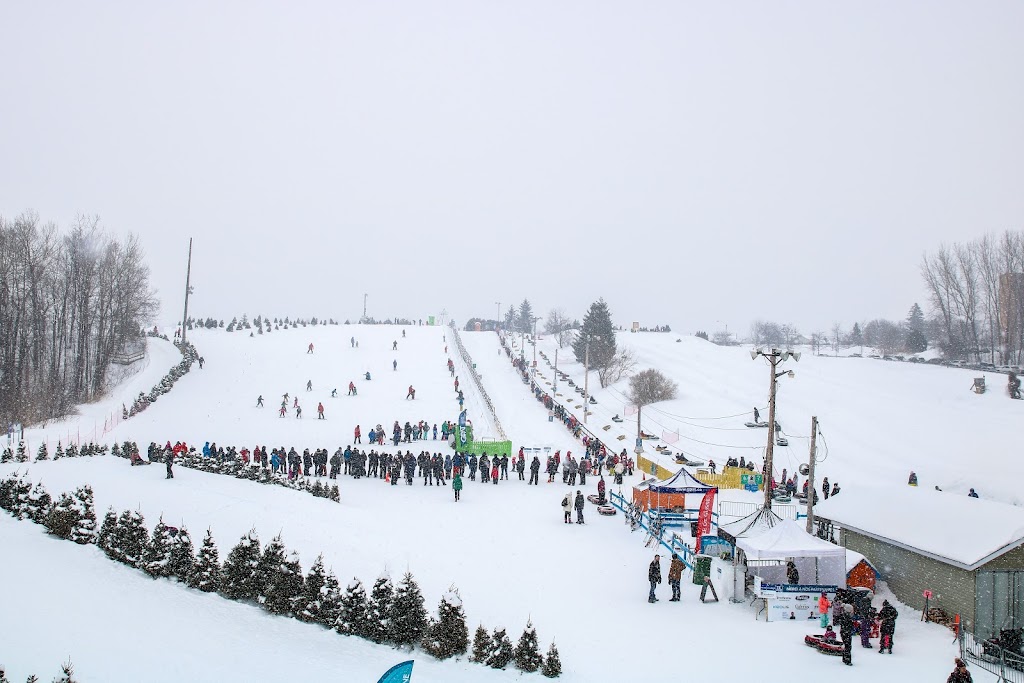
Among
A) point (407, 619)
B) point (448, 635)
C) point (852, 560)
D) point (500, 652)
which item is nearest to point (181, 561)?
point (407, 619)

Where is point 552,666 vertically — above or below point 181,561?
below

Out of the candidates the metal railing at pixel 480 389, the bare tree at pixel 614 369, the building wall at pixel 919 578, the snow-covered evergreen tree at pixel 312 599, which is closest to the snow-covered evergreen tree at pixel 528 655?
the snow-covered evergreen tree at pixel 312 599

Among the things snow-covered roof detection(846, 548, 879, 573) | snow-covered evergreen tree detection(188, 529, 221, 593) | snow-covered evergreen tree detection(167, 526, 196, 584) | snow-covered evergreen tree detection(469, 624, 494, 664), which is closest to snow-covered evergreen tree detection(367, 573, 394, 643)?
snow-covered evergreen tree detection(469, 624, 494, 664)

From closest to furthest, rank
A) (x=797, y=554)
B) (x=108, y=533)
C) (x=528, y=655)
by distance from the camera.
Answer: (x=528, y=655) < (x=108, y=533) < (x=797, y=554)

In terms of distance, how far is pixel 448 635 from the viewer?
36.9 ft

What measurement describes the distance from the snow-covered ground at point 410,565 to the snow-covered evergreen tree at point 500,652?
0.68ft

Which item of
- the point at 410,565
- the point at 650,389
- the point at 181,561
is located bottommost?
the point at 410,565

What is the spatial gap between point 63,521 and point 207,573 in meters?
4.45

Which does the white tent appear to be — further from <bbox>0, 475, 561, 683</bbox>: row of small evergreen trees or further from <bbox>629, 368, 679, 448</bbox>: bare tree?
<bbox>629, 368, 679, 448</bbox>: bare tree

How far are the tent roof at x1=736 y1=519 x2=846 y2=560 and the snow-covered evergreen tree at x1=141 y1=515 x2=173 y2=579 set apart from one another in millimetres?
12679

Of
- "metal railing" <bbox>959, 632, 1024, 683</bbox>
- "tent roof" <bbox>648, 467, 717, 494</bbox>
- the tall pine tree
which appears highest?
the tall pine tree

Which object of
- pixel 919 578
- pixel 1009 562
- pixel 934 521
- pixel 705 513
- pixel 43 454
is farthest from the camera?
pixel 43 454

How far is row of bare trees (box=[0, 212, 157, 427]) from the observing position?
1553 inches

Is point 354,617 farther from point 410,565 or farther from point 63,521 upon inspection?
point 63,521
